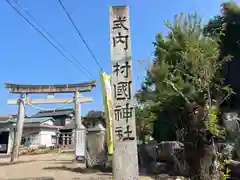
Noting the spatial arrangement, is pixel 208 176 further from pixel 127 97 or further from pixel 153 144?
pixel 153 144

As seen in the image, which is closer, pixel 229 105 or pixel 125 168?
pixel 125 168

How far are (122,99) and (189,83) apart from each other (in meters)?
7.99

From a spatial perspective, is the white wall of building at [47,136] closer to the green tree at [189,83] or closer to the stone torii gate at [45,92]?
the stone torii gate at [45,92]

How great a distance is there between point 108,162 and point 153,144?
3.60 metres

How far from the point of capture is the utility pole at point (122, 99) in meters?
5.63

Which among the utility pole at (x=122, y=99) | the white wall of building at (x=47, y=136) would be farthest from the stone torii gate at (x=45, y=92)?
the white wall of building at (x=47, y=136)

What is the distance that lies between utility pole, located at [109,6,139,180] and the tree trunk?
2558 mm

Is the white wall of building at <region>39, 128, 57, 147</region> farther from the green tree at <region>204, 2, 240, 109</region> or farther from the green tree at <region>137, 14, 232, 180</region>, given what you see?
the green tree at <region>204, 2, 240, 109</region>

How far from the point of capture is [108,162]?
12.2m

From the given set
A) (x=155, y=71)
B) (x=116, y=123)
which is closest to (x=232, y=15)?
(x=155, y=71)

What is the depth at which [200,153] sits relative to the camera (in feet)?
24.9

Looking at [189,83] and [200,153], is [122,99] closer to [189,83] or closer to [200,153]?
[200,153]

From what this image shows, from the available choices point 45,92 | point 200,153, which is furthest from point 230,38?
point 45,92

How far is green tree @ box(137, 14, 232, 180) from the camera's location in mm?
7586
